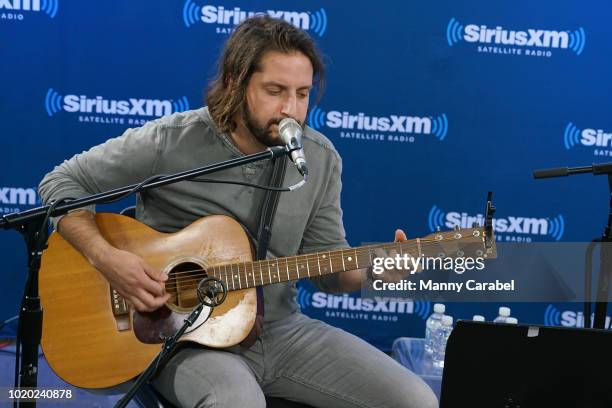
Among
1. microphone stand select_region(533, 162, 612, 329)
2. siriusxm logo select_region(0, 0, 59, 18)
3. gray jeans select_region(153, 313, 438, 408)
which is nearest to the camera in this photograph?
gray jeans select_region(153, 313, 438, 408)

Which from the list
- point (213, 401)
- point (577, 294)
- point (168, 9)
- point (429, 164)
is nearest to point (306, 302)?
point (429, 164)

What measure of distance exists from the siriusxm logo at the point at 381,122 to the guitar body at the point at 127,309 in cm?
176

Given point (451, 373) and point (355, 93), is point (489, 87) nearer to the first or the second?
point (355, 93)

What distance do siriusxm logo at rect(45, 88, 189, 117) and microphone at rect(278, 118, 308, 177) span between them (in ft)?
6.92

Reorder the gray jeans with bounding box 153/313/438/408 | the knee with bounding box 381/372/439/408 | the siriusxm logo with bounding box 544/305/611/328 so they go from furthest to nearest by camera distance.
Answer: the siriusxm logo with bounding box 544/305/611/328 → the knee with bounding box 381/372/439/408 → the gray jeans with bounding box 153/313/438/408

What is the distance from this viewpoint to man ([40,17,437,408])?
2.56 m

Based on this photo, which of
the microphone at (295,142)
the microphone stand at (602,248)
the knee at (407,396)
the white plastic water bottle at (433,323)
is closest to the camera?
the microphone at (295,142)

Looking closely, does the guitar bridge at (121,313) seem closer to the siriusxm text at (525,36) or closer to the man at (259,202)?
the man at (259,202)

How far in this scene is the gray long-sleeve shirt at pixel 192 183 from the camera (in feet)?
9.18

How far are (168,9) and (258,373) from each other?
229 cm

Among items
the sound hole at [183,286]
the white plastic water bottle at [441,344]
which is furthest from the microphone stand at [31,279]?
the white plastic water bottle at [441,344]

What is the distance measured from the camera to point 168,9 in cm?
423

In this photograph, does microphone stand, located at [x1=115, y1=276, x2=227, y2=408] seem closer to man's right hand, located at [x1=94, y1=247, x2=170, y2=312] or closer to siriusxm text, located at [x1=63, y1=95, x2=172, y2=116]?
man's right hand, located at [x1=94, y1=247, x2=170, y2=312]

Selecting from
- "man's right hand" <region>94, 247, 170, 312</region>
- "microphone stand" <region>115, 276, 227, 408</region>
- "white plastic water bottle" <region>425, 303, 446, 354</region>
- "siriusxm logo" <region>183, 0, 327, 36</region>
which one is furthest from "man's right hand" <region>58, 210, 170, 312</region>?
"siriusxm logo" <region>183, 0, 327, 36</region>
